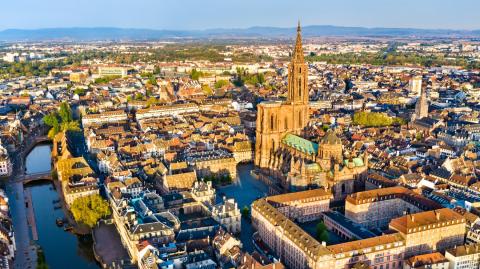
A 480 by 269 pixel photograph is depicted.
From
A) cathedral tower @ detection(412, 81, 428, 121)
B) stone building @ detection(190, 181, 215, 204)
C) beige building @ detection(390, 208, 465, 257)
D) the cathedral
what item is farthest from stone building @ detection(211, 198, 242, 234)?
cathedral tower @ detection(412, 81, 428, 121)

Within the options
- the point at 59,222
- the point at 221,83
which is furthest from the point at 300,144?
the point at 221,83

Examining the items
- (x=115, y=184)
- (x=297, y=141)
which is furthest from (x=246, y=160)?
(x=115, y=184)

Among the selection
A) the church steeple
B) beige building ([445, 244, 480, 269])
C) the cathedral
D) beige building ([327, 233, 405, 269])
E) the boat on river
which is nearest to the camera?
beige building ([445, 244, 480, 269])

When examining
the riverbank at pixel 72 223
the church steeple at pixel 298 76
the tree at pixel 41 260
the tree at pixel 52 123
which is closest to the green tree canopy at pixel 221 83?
the tree at pixel 52 123

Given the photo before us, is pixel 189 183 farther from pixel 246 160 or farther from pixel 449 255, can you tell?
pixel 449 255

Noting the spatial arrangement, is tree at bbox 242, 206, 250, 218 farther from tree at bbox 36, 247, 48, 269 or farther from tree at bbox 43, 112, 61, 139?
tree at bbox 43, 112, 61, 139

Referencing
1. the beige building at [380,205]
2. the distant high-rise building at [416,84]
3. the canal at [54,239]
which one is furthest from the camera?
the distant high-rise building at [416,84]

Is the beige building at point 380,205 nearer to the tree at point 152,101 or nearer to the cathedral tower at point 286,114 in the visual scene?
the cathedral tower at point 286,114
